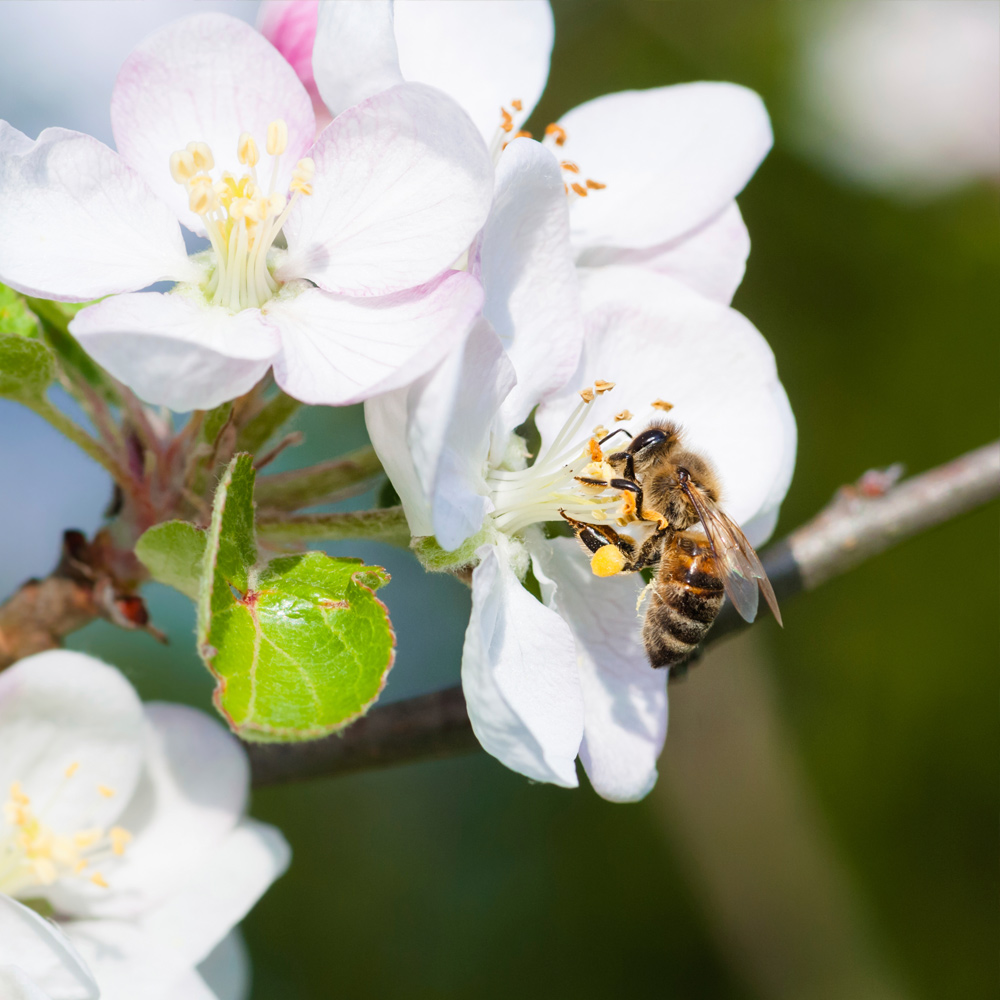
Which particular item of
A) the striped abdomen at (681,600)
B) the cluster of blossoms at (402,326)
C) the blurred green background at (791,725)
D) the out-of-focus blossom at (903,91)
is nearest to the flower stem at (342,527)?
the cluster of blossoms at (402,326)

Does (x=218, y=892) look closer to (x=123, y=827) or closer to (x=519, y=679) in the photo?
(x=123, y=827)

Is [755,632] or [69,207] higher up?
[69,207]

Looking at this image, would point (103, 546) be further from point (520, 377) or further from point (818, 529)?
point (818, 529)

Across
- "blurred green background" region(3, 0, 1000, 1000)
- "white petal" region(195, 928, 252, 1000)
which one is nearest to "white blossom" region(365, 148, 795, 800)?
"white petal" region(195, 928, 252, 1000)

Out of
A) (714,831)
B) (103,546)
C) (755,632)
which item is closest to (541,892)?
(714,831)

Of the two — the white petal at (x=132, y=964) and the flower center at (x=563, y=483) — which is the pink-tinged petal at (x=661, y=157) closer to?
the flower center at (x=563, y=483)

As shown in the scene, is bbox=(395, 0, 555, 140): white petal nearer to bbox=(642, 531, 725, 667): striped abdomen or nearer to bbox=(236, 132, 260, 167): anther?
bbox=(236, 132, 260, 167): anther

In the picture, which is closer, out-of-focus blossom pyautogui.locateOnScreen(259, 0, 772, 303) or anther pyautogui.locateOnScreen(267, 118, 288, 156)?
anther pyautogui.locateOnScreen(267, 118, 288, 156)
